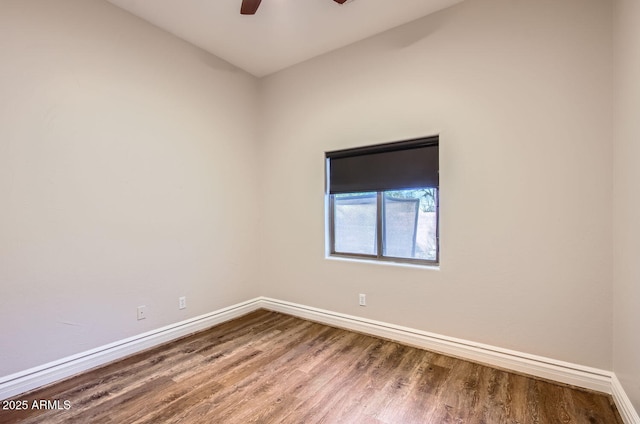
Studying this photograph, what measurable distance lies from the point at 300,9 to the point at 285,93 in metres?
1.13

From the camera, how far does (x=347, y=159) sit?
125 inches

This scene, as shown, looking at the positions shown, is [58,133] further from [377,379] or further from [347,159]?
[377,379]

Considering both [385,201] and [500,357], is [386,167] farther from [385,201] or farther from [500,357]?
[500,357]

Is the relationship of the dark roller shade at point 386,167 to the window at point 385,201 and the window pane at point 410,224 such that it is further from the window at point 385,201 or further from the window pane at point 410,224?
the window pane at point 410,224

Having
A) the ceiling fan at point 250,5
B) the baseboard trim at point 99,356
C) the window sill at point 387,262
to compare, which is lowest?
the baseboard trim at point 99,356

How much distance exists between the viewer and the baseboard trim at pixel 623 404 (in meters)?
1.60

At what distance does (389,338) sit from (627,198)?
2053mm

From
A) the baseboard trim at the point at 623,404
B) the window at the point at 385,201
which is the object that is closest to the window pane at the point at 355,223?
the window at the point at 385,201

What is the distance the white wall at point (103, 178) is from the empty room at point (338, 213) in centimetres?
2

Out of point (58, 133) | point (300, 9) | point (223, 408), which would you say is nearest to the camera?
point (223, 408)

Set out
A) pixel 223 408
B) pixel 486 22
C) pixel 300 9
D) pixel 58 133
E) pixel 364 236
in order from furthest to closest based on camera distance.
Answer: pixel 364 236, pixel 300 9, pixel 486 22, pixel 58 133, pixel 223 408

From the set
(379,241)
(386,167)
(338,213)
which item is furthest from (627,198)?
(338,213)

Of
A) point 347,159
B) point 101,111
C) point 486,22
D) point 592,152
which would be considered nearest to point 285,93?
point 347,159

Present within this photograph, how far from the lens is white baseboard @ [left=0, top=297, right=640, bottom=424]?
6.38ft
